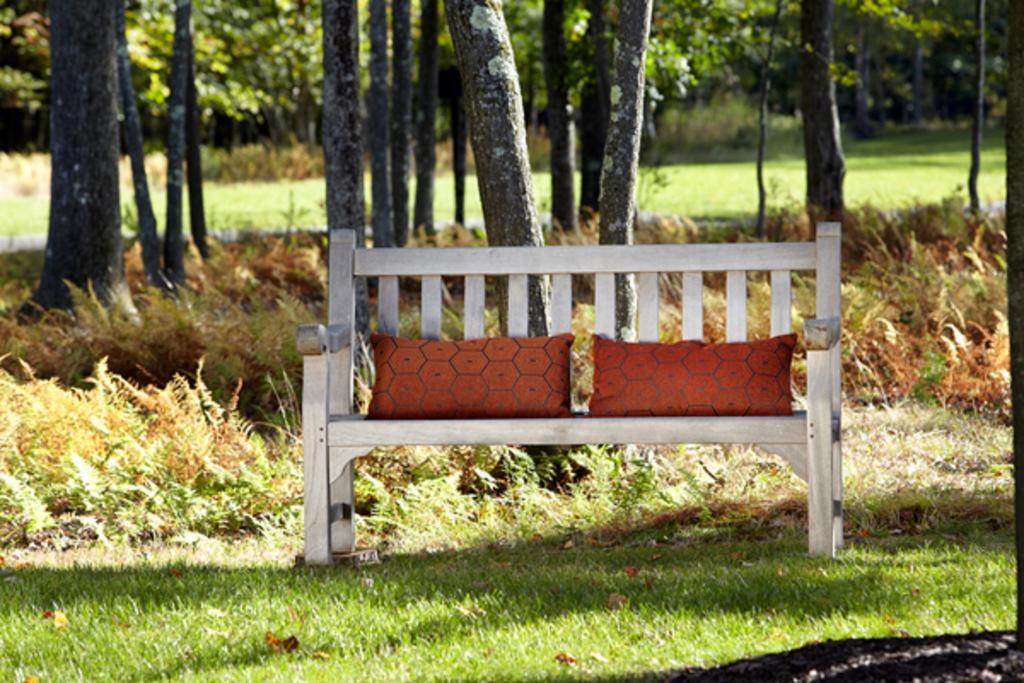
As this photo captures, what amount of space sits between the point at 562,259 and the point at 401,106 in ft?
25.4

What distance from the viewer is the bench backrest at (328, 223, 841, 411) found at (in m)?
5.44

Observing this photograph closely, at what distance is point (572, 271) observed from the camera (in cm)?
551

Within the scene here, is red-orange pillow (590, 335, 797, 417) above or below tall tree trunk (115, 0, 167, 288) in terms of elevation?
below

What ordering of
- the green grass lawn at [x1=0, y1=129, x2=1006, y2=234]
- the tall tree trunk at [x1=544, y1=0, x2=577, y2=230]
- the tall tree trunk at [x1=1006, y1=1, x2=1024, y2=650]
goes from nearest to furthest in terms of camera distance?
the tall tree trunk at [x1=1006, y1=1, x2=1024, y2=650]
the tall tree trunk at [x1=544, y1=0, x2=577, y2=230]
the green grass lawn at [x1=0, y1=129, x2=1006, y2=234]

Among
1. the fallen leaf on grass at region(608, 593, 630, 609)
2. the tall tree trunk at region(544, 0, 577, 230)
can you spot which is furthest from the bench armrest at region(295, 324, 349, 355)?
the tall tree trunk at region(544, 0, 577, 230)

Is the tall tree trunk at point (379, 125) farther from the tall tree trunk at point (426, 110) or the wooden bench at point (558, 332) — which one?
the wooden bench at point (558, 332)

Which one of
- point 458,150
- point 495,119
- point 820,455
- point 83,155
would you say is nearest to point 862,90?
point 458,150

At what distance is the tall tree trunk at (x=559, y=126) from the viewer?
1348cm

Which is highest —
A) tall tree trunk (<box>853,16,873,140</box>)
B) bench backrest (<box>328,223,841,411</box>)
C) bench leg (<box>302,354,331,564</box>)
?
tall tree trunk (<box>853,16,873,140</box>)

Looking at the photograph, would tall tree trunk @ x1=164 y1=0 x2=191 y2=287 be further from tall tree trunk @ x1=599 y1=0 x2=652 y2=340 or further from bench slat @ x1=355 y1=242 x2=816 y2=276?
bench slat @ x1=355 y1=242 x2=816 y2=276

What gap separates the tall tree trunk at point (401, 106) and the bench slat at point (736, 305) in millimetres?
7242

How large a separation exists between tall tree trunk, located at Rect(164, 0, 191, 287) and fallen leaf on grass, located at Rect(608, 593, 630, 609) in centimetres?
859

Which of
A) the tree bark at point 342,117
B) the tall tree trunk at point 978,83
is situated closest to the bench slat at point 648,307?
the tree bark at point 342,117

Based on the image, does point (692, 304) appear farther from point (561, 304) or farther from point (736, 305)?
point (561, 304)
